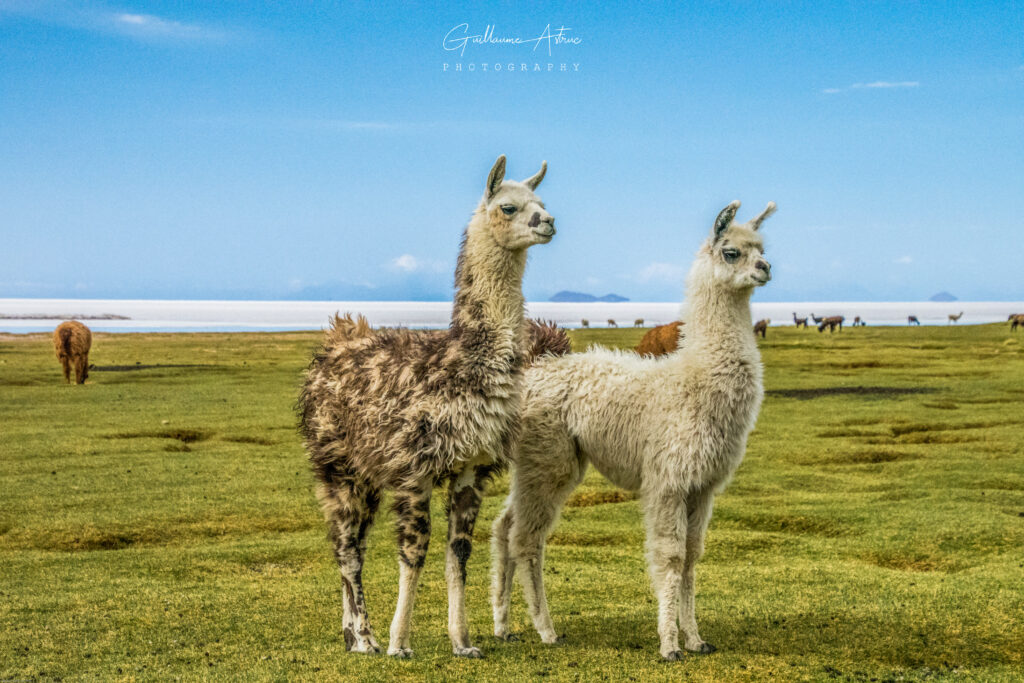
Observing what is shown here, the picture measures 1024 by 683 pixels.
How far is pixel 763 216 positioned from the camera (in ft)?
26.1

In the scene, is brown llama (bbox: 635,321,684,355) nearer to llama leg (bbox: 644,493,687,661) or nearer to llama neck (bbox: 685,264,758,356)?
llama neck (bbox: 685,264,758,356)

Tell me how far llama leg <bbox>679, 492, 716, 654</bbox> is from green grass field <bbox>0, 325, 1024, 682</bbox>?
0.29 m

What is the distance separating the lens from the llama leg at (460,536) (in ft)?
23.0

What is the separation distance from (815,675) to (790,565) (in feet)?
13.2

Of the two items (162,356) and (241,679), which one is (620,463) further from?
(162,356)

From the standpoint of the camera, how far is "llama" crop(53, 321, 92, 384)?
30.5 metres

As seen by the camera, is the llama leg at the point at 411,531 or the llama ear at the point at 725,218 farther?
the llama ear at the point at 725,218

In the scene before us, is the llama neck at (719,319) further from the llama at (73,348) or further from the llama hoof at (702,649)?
the llama at (73,348)

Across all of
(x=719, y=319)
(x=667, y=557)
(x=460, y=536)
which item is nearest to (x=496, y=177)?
(x=719, y=319)

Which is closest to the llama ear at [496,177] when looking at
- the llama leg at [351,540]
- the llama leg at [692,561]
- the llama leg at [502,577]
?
the llama leg at [351,540]

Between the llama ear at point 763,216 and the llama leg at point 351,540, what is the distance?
3.71 meters

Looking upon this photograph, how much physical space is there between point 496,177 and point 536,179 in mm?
376

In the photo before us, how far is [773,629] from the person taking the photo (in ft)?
27.9

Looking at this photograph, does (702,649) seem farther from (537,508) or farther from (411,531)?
(411,531)
